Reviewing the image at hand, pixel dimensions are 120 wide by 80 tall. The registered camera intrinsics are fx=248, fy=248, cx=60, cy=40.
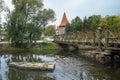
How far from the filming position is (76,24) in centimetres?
8944

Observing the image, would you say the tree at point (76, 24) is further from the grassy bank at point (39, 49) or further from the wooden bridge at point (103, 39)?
the wooden bridge at point (103, 39)

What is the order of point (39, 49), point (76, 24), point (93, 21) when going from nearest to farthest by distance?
1. point (39, 49)
2. point (93, 21)
3. point (76, 24)

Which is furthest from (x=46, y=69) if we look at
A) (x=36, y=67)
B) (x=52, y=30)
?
(x=52, y=30)

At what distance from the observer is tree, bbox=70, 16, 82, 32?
8759cm

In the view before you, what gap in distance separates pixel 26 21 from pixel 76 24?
39.5 metres

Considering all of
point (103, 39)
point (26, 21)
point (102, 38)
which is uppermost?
point (26, 21)

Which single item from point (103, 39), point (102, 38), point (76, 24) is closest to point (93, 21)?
point (76, 24)

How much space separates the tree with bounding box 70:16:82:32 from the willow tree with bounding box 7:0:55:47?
110 feet

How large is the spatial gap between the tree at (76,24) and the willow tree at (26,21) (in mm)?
33407

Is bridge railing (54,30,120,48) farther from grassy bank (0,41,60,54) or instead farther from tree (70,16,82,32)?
tree (70,16,82,32)

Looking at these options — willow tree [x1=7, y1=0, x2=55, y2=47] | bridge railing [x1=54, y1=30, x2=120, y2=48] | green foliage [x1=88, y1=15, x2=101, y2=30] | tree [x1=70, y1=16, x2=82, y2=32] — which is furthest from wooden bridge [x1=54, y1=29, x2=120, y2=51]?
tree [x1=70, y1=16, x2=82, y2=32]

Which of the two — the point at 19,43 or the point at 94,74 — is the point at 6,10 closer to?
the point at 19,43

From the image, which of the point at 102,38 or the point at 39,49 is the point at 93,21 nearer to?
the point at 39,49

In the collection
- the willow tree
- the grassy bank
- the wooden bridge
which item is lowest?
the grassy bank
